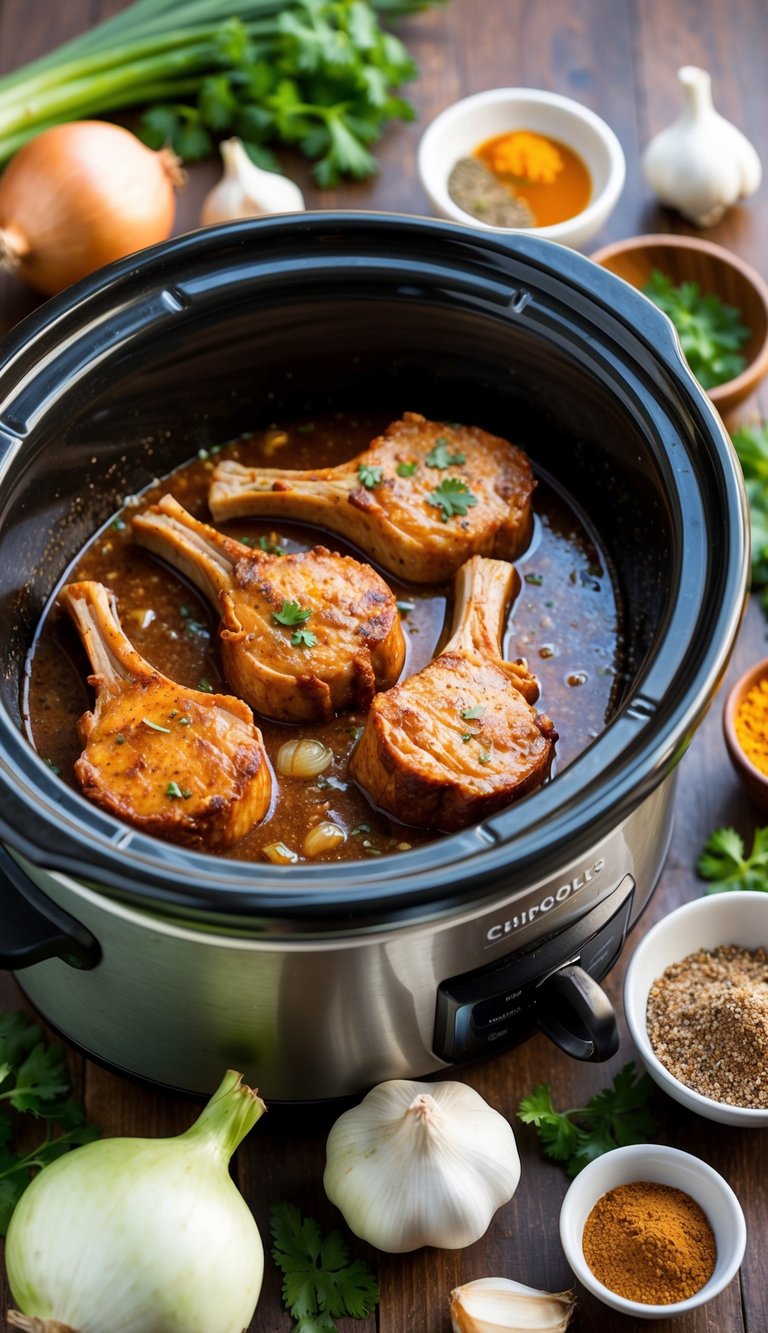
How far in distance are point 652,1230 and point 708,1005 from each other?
41cm

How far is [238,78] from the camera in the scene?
3854 millimetres

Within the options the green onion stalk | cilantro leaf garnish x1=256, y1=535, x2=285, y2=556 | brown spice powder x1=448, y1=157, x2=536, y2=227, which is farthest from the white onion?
the green onion stalk

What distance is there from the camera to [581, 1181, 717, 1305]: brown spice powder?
235 cm

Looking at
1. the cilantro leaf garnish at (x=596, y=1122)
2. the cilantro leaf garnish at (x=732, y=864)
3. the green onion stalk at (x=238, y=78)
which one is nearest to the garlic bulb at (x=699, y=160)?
the green onion stalk at (x=238, y=78)

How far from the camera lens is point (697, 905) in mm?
2688

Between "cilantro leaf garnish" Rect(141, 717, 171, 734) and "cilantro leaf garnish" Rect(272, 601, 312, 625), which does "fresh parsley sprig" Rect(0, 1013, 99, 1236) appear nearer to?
"cilantro leaf garnish" Rect(141, 717, 171, 734)

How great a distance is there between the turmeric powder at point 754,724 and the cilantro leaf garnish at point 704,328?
0.81 m

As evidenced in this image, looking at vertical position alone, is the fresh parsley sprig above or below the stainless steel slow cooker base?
below

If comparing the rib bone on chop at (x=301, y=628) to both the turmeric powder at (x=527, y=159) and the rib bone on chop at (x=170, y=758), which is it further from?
the turmeric powder at (x=527, y=159)

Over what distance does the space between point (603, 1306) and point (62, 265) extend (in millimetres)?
2504

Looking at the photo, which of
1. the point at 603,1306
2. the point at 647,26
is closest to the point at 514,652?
the point at 603,1306

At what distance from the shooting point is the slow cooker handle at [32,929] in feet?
7.41

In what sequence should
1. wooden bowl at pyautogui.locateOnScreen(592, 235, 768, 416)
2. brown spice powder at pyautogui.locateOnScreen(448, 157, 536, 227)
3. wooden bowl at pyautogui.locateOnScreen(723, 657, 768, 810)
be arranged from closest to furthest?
wooden bowl at pyautogui.locateOnScreen(723, 657, 768, 810), wooden bowl at pyautogui.locateOnScreen(592, 235, 768, 416), brown spice powder at pyautogui.locateOnScreen(448, 157, 536, 227)

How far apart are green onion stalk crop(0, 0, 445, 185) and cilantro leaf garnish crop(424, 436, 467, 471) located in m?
1.28
